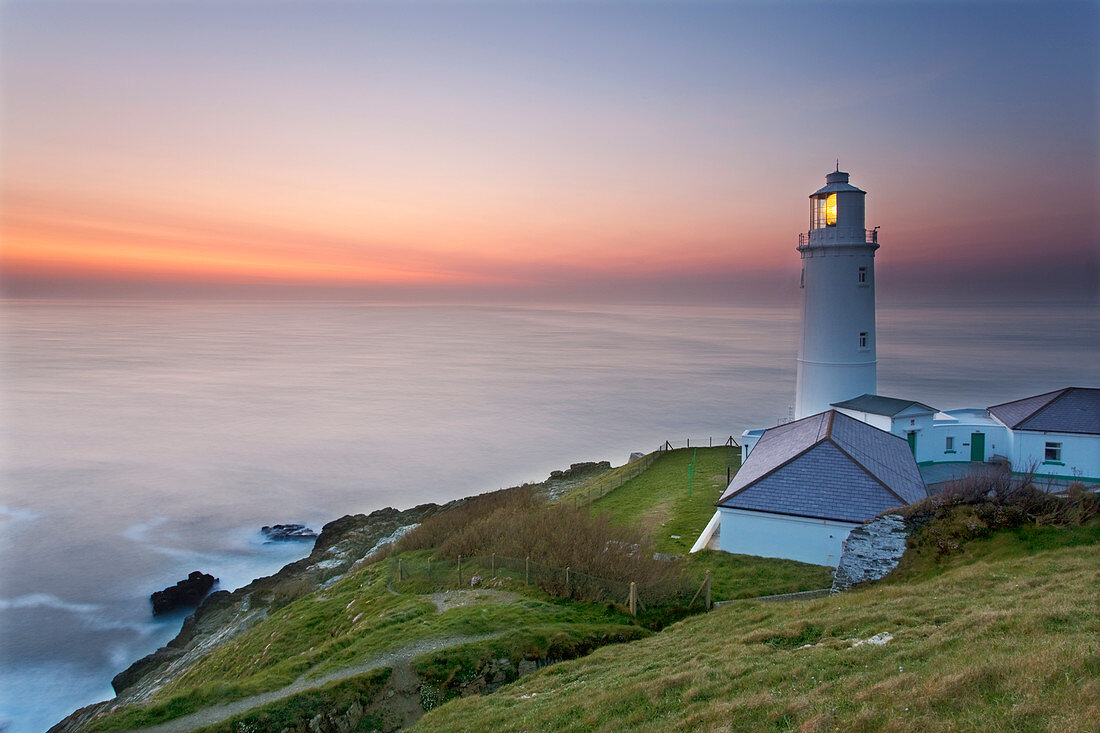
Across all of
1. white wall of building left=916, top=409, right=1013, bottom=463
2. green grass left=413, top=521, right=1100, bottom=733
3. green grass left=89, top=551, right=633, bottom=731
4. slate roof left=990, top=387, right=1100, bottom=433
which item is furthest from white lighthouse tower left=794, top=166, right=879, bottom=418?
green grass left=89, top=551, right=633, bottom=731

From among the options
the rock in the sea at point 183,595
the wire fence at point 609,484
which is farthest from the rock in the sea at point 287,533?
the wire fence at point 609,484

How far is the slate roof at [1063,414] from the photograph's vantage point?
67.0 ft

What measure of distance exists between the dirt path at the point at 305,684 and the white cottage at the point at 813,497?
7.50 metres

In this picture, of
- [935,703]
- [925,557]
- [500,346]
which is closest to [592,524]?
[925,557]

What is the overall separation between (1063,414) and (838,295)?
8.09 m

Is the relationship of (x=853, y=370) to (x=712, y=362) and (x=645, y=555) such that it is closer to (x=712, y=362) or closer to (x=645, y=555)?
(x=645, y=555)

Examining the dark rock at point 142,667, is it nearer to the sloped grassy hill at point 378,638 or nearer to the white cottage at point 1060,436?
the sloped grassy hill at point 378,638

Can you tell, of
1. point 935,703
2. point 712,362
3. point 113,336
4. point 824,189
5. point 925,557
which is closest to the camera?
point 935,703

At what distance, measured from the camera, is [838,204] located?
2409 cm

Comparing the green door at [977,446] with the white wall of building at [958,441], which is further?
the green door at [977,446]

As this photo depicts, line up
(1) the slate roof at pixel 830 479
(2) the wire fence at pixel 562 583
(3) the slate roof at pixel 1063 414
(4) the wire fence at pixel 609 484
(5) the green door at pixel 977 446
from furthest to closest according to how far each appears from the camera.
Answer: (4) the wire fence at pixel 609 484 → (5) the green door at pixel 977 446 → (3) the slate roof at pixel 1063 414 → (1) the slate roof at pixel 830 479 → (2) the wire fence at pixel 562 583

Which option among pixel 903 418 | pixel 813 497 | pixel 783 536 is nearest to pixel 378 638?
pixel 783 536

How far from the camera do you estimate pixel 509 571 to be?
15.4 metres

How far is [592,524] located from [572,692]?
286 inches
